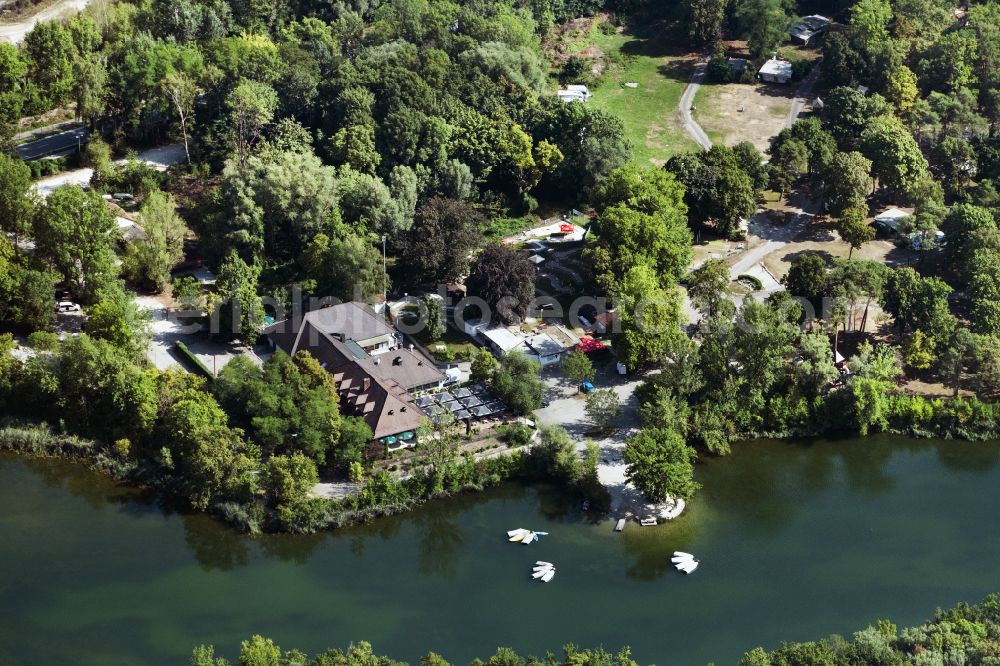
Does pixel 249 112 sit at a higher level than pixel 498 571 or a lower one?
higher

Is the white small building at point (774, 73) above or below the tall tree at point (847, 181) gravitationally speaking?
below

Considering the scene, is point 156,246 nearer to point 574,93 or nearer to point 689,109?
point 574,93

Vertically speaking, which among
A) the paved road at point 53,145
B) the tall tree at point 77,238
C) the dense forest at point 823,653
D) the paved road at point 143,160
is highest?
the tall tree at point 77,238

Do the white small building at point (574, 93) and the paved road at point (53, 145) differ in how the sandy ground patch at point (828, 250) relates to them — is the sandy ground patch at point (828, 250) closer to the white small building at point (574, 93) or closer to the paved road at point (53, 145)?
the white small building at point (574, 93)

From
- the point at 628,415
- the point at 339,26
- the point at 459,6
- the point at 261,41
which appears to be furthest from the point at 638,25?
the point at 628,415

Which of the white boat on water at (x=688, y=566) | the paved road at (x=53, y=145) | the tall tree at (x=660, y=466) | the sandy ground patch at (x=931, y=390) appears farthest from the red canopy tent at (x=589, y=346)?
the paved road at (x=53, y=145)

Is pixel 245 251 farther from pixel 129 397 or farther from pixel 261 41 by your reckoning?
pixel 261 41

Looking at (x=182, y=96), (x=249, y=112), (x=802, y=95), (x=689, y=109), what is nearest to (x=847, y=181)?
(x=689, y=109)

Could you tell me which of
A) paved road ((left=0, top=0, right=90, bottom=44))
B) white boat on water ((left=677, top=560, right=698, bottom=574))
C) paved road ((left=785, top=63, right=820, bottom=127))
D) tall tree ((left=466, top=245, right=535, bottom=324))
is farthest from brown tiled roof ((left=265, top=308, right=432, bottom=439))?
paved road ((left=785, top=63, right=820, bottom=127))
